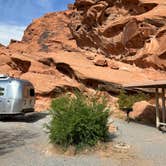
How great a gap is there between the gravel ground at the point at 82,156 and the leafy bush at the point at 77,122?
704 millimetres

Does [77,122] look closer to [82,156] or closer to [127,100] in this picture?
[82,156]

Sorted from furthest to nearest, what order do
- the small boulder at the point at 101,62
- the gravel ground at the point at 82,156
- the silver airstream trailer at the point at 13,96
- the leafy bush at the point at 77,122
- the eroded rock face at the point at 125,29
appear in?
the small boulder at the point at 101,62 → the eroded rock face at the point at 125,29 → the silver airstream trailer at the point at 13,96 → the leafy bush at the point at 77,122 → the gravel ground at the point at 82,156

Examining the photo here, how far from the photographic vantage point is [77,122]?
36.3ft

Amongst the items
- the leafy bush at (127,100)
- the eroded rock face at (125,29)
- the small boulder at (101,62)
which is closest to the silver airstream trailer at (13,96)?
the leafy bush at (127,100)

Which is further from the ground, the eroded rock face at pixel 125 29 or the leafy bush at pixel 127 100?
the eroded rock face at pixel 125 29

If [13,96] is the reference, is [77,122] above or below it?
below

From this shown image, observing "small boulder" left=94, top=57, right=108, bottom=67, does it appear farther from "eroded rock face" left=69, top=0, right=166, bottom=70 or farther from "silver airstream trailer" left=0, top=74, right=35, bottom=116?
"silver airstream trailer" left=0, top=74, right=35, bottom=116

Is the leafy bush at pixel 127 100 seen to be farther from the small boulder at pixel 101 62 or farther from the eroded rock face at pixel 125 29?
the small boulder at pixel 101 62

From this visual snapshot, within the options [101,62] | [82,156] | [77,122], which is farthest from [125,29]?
[82,156]

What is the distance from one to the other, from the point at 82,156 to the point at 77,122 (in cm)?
133

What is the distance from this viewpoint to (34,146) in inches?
465

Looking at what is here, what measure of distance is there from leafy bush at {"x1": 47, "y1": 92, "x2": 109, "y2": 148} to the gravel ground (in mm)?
704

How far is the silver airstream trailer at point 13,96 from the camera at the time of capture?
60.9 ft

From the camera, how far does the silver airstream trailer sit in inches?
730
